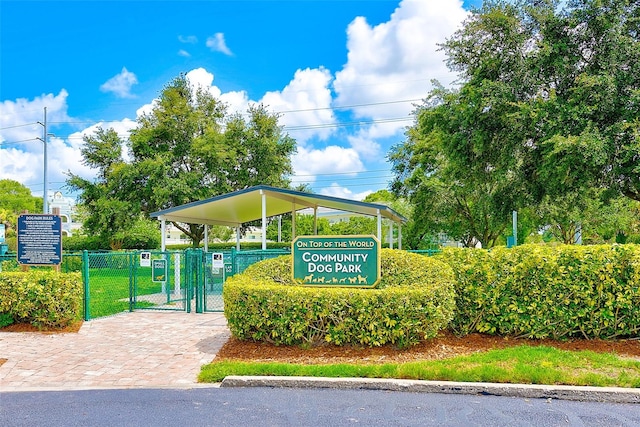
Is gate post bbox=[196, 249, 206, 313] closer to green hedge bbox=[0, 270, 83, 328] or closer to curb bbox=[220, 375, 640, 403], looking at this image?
green hedge bbox=[0, 270, 83, 328]

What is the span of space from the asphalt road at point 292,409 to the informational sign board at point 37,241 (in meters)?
4.47

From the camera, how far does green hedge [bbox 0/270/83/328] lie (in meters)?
8.09

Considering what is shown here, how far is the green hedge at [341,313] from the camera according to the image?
5914 mm

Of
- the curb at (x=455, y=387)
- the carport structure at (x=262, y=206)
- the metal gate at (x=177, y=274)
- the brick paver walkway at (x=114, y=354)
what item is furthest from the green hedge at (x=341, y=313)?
the carport structure at (x=262, y=206)

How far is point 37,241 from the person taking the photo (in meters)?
8.82

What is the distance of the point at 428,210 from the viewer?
2402cm

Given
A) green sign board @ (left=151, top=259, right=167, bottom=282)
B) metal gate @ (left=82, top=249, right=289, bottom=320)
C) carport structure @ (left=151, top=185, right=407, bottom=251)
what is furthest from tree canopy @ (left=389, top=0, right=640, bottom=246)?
green sign board @ (left=151, top=259, right=167, bottom=282)

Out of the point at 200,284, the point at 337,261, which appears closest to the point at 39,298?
the point at 200,284

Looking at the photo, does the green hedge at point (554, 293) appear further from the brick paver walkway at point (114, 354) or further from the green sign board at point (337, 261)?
the brick paver walkway at point (114, 354)

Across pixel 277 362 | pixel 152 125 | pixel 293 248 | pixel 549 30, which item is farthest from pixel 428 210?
pixel 277 362

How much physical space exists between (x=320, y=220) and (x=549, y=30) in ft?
101

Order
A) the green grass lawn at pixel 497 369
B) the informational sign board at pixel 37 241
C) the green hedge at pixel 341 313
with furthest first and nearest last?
the informational sign board at pixel 37 241, the green hedge at pixel 341 313, the green grass lawn at pixel 497 369

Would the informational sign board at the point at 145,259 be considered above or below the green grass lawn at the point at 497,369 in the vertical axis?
above

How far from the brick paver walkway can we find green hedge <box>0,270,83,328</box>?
0.36 metres
